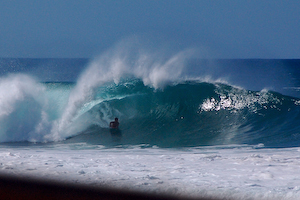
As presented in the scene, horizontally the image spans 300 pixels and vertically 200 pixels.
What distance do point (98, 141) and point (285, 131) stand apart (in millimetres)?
4870

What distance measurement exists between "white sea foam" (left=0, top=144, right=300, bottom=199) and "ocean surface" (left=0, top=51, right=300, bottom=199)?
0.01 m

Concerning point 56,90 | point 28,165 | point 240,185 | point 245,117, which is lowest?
point 240,185

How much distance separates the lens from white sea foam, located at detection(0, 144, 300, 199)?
4348mm

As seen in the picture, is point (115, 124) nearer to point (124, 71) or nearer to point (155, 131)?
point (155, 131)

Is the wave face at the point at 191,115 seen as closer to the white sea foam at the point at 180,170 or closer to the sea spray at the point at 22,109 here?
the sea spray at the point at 22,109

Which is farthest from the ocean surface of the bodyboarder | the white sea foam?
the bodyboarder

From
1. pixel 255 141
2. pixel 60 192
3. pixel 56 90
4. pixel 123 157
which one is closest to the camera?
pixel 60 192

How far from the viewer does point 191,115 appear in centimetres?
1101

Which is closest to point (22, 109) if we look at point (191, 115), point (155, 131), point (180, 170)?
point (155, 131)

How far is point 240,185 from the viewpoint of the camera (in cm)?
448

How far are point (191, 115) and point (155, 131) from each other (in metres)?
1.64

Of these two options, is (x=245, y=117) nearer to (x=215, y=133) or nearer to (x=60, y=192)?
(x=215, y=133)

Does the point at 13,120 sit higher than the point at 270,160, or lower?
higher

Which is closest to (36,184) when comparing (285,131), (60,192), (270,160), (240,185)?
(60,192)
